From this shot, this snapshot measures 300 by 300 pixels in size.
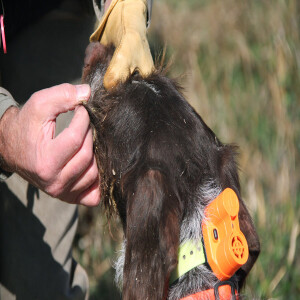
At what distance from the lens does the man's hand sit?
2439 millimetres

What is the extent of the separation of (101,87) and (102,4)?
0.81 m

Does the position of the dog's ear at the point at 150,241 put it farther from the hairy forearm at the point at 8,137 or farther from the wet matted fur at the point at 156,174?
the hairy forearm at the point at 8,137

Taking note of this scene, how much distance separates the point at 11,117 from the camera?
2633mm

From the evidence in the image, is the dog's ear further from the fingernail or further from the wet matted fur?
the fingernail

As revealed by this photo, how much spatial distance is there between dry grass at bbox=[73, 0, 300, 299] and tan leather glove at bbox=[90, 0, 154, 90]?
1.24 m

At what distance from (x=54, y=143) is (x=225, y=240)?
79 centimetres

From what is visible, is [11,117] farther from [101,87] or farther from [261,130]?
[261,130]

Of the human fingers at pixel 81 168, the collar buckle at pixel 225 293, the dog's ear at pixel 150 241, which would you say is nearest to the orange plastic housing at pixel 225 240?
the collar buckle at pixel 225 293

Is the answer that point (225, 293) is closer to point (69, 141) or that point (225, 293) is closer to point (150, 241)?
point (150, 241)

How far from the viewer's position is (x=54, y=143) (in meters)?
2.43

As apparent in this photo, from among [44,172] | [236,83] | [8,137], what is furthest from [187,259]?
[236,83]

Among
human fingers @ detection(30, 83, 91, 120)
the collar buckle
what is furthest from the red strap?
human fingers @ detection(30, 83, 91, 120)

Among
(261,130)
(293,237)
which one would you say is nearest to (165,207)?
(293,237)

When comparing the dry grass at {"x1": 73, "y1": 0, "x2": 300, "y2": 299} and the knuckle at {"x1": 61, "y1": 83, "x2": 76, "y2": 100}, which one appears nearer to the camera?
the knuckle at {"x1": 61, "y1": 83, "x2": 76, "y2": 100}
